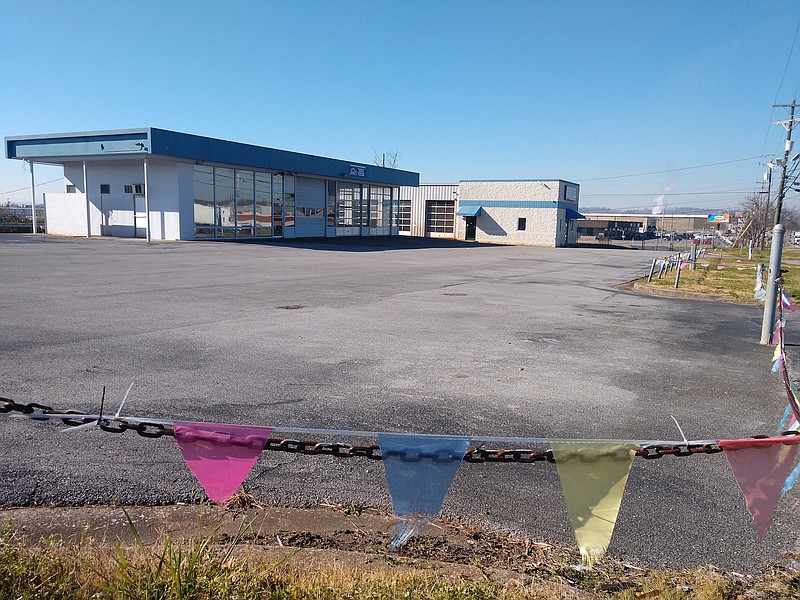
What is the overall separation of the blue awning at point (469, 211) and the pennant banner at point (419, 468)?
56514 millimetres

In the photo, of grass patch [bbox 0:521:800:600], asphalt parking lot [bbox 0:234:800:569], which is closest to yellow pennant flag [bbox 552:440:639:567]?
grass patch [bbox 0:521:800:600]

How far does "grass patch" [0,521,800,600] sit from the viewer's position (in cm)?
284

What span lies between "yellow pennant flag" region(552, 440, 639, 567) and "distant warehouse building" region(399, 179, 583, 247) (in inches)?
2174

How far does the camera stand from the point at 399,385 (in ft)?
22.4

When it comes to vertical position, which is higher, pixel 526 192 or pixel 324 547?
pixel 526 192

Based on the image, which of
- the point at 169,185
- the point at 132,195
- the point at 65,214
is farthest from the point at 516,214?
the point at 65,214

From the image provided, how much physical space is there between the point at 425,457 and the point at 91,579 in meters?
1.65

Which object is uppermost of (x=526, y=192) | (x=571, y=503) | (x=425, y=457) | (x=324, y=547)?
(x=526, y=192)

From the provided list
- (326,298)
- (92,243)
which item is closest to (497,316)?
(326,298)

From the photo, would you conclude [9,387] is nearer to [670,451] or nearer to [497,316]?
[670,451]

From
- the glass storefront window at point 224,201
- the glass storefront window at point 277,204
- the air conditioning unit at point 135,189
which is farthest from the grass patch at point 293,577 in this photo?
the glass storefront window at point 277,204

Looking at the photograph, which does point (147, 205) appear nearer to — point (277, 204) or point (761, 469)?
point (277, 204)

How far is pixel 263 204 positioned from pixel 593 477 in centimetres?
3922

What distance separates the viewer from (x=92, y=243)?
30.6 m
